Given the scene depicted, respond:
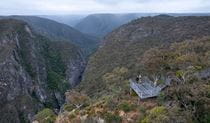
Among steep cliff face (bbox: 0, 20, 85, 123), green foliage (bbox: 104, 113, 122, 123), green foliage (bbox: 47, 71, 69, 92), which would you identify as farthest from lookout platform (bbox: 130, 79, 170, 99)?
green foliage (bbox: 47, 71, 69, 92)

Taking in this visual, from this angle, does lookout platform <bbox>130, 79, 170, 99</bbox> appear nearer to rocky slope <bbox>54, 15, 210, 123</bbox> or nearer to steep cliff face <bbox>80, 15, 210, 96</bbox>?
rocky slope <bbox>54, 15, 210, 123</bbox>

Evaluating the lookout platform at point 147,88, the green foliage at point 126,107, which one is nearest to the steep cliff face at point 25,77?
the lookout platform at point 147,88

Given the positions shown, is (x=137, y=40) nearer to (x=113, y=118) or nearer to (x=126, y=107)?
(x=126, y=107)

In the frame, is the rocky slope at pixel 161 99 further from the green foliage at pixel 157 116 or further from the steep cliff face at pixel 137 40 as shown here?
the steep cliff face at pixel 137 40

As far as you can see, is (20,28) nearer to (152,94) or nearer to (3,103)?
(3,103)

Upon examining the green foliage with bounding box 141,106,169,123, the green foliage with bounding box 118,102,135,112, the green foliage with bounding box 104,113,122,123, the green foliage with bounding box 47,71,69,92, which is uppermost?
the green foliage with bounding box 141,106,169,123

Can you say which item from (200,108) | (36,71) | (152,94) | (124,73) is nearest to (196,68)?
(152,94)

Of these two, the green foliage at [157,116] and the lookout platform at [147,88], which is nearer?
the green foliage at [157,116]
